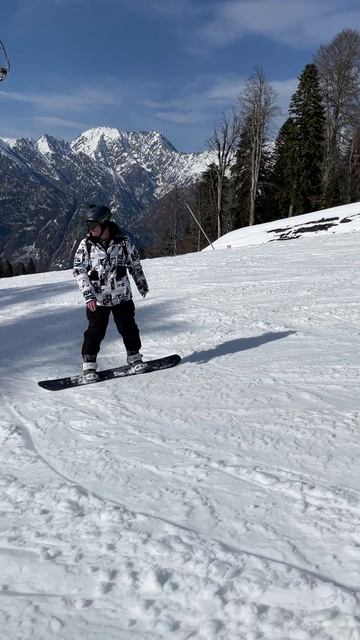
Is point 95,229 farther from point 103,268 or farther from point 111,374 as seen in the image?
point 111,374

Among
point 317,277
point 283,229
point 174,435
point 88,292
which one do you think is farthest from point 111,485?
point 283,229

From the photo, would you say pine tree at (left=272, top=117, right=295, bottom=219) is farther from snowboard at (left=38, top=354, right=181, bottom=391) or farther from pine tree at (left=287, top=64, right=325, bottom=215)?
snowboard at (left=38, top=354, right=181, bottom=391)

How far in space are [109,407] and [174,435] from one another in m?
0.96

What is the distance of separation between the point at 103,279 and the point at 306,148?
38514mm

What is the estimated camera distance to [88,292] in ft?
18.0

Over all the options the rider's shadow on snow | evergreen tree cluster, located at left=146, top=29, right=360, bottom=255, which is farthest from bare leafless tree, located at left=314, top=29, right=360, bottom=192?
the rider's shadow on snow

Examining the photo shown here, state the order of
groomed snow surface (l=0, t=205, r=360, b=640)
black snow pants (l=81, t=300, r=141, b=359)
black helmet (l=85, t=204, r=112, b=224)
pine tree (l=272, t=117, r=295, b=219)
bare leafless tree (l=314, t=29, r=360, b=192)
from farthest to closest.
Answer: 1. pine tree (l=272, t=117, r=295, b=219)
2. bare leafless tree (l=314, t=29, r=360, b=192)
3. black snow pants (l=81, t=300, r=141, b=359)
4. black helmet (l=85, t=204, r=112, b=224)
5. groomed snow surface (l=0, t=205, r=360, b=640)

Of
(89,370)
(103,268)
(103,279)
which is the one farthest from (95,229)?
(89,370)

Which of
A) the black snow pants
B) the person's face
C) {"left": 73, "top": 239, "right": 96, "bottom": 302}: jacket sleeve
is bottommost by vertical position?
the black snow pants

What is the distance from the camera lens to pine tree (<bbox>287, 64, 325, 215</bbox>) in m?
39.5

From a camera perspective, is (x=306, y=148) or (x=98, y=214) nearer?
(x=98, y=214)

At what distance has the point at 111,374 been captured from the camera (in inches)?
224

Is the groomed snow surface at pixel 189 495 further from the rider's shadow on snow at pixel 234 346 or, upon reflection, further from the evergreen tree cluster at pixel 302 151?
the evergreen tree cluster at pixel 302 151

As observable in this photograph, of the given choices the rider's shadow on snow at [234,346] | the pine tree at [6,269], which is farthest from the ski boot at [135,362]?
the pine tree at [6,269]
